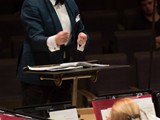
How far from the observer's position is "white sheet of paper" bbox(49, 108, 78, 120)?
1849mm

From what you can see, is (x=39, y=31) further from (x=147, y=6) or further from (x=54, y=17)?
(x=147, y=6)

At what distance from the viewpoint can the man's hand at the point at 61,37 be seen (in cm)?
195

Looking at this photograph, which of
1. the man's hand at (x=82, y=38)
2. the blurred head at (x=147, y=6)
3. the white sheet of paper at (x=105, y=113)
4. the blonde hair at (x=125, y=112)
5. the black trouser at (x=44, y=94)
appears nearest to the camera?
the blonde hair at (x=125, y=112)

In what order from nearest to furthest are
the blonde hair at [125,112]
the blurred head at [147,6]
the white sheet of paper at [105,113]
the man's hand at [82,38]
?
the blonde hair at [125,112] < the white sheet of paper at [105,113] < the man's hand at [82,38] < the blurred head at [147,6]

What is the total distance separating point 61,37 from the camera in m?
1.96

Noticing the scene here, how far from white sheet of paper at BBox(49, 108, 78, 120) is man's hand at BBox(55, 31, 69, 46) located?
304mm

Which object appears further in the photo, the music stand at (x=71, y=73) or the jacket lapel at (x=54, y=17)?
the jacket lapel at (x=54, y=17)

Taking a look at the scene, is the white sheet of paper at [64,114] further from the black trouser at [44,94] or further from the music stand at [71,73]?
the black trouser at [44,94]

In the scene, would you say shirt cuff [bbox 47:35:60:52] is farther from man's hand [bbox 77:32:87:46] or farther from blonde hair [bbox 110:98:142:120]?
blonde hair [bbox 110:98:142:120]

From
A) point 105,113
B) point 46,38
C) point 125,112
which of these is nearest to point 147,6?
point 46,38

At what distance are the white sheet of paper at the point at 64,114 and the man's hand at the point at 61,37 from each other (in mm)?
304

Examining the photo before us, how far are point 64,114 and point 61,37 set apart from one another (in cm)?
33

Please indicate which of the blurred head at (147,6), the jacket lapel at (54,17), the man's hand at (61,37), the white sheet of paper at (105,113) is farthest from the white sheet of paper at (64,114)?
the blurred head at (147,6)

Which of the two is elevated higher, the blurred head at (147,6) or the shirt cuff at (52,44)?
the blurred head at (147,6)
